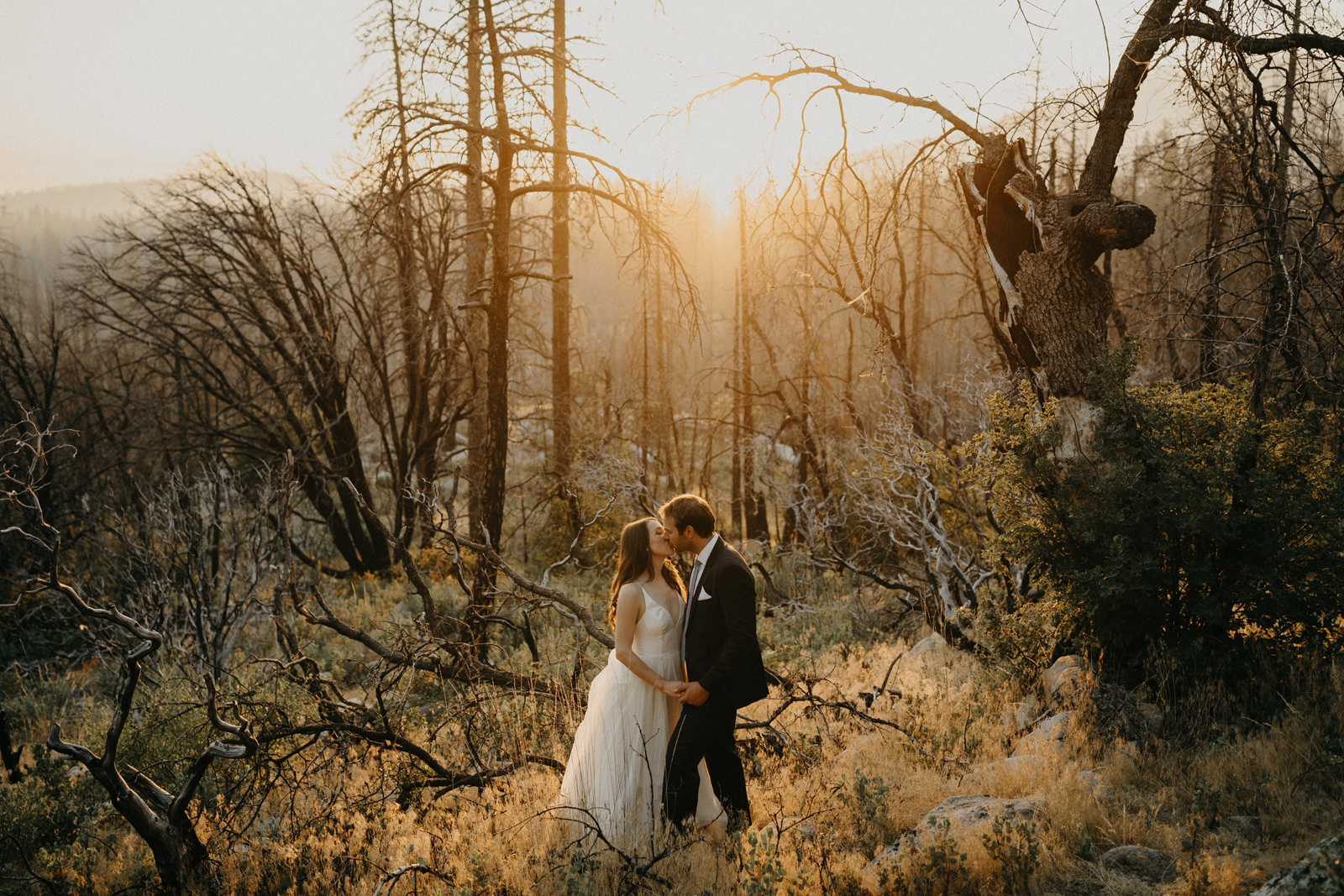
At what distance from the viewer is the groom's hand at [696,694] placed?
156 inches

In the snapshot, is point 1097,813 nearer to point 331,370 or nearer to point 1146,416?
point 1146,416

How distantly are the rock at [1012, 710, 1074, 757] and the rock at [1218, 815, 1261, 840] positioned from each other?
0.99m

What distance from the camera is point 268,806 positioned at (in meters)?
5.87

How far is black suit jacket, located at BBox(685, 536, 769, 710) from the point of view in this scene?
393cm

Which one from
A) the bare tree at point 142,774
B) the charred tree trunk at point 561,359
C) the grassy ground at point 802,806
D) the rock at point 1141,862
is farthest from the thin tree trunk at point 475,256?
the rock at point 1141,862

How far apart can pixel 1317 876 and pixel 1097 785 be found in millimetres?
1798

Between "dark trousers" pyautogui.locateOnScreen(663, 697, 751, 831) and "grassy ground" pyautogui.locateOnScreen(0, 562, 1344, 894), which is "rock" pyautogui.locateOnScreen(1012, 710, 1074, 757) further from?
"dark trousers" pyautogui.locateOnScreen(663, 697, 751, 831)

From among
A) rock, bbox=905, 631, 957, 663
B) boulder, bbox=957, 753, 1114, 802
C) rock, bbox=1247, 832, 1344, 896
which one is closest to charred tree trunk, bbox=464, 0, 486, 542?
rock, bbox=905, 631, 957, 663

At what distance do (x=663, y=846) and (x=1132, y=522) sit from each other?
3611 millimetres

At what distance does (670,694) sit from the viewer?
4.00 metres

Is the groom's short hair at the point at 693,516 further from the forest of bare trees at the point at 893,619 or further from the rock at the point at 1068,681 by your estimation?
the rock at the point at 1068,681

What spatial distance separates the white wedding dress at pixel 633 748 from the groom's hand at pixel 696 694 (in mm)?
249

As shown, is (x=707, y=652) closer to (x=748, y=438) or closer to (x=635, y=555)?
(x=635, y=555)

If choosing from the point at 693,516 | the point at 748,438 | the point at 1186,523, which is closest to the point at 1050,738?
the point at 1186,523
